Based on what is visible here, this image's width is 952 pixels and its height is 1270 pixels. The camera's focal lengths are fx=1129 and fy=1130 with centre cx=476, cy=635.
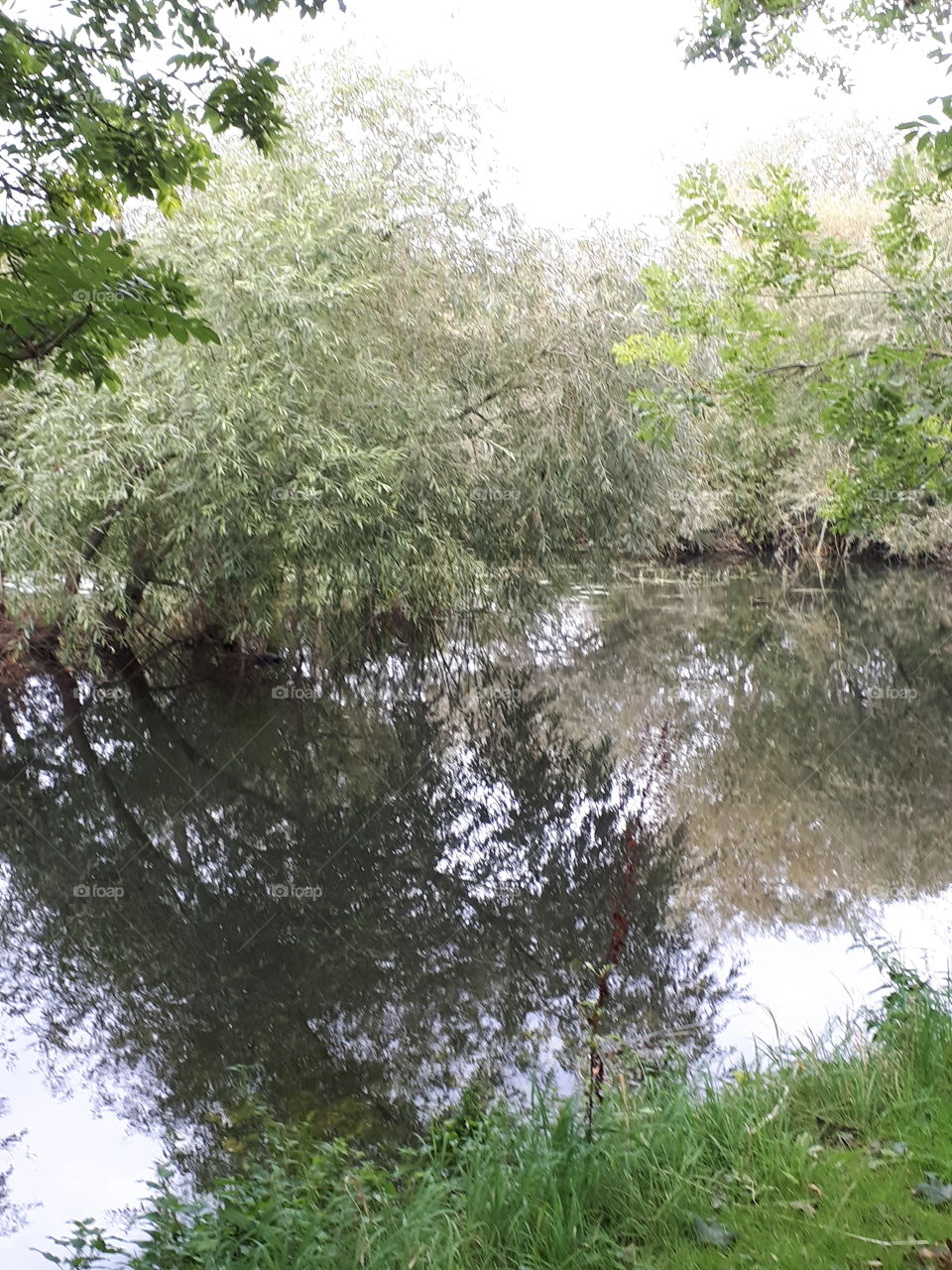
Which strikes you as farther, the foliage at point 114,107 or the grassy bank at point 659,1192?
the foliage at point 114,107

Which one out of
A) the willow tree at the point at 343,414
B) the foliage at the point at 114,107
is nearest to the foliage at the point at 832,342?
the foliage at the point at 114,107

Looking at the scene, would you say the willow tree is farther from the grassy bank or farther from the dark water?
the grassy bank

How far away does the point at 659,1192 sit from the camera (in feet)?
9.73

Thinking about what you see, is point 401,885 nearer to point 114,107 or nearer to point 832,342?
point 832,342

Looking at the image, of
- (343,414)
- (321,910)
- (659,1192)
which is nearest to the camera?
(659,1192)

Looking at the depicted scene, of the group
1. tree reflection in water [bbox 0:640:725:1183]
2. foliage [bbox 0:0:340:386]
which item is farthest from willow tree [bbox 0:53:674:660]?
foliage [bbox 0:0:340:386]

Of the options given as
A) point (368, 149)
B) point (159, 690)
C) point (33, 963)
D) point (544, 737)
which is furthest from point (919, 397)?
point (159, 690)

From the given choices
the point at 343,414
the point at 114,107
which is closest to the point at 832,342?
the point at 114,107

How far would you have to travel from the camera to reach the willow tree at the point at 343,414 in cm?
990

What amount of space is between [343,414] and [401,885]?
498cm

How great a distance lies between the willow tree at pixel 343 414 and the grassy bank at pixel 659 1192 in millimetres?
7099

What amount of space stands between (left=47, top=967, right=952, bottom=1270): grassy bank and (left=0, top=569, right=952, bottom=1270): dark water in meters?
0.88

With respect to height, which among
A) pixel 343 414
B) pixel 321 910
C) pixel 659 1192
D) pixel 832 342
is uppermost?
pixel 343 414

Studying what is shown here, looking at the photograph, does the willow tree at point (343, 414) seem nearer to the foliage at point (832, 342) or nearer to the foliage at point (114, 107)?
the foliage at point (832, 342)
